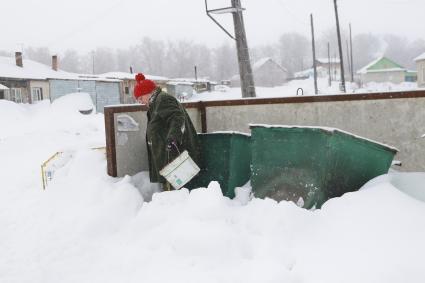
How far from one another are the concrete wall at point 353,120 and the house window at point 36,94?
3076cm

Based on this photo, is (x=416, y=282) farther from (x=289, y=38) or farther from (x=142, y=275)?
(x=289, y=38)

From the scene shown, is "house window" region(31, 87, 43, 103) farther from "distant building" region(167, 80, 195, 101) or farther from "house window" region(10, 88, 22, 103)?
"distant building" region(167, 80, 195, 101)

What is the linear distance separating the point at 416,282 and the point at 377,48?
145 metres

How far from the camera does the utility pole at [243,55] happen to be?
11875mm

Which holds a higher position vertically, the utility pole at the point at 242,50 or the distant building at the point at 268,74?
the distant building at the point at 268,74

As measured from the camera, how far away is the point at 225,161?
546 cm

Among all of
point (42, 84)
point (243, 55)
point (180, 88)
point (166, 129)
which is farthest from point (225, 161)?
point (180, 88)

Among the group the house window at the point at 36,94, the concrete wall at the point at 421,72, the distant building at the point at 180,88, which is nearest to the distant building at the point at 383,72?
the concrete wall at the point at 421,72

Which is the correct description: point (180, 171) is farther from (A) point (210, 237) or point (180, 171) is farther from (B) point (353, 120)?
(B) point (353, 120)

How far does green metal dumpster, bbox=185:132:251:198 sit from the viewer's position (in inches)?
209

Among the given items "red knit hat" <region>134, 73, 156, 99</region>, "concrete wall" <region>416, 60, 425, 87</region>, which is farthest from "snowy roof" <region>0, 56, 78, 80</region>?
"concrete wall" <region>416, 60, 425, 87</region>

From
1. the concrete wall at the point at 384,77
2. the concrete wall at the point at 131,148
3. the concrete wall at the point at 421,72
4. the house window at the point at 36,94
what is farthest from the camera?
the concrete wall at the point at 384,77

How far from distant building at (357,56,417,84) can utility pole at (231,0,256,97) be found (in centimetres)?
6773

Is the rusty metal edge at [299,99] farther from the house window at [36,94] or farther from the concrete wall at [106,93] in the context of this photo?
the concrete wall at [106,93]
